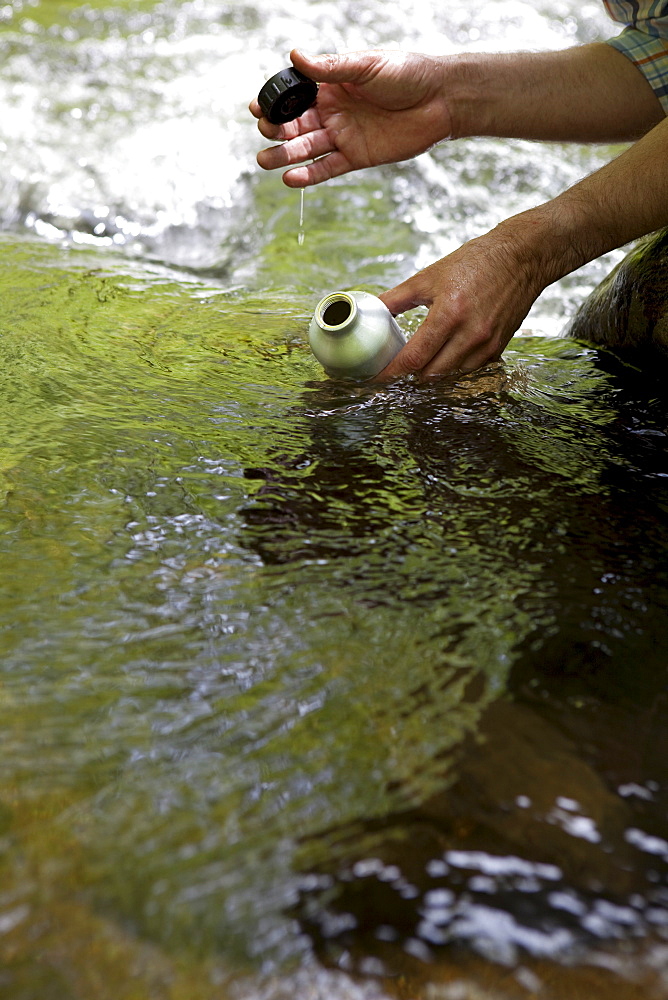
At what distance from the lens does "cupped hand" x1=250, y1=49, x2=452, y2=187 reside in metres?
2.83

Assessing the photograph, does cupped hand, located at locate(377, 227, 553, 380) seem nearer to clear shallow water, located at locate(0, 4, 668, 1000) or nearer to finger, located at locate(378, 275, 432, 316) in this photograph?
finger, located at locate(378, 275, 432, 316)

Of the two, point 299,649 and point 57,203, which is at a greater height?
point 57,203

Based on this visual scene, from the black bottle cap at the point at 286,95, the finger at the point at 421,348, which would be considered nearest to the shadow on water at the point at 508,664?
the finger at the point at 421,348

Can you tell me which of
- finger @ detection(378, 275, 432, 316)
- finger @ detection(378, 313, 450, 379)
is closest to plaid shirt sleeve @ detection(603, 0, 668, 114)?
finger @ detection(378, 275, 432, 316)

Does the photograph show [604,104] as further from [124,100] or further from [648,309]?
[124,100]

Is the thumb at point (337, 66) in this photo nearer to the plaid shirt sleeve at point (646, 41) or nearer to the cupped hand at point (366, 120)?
the cupped hand at point (366, 120)

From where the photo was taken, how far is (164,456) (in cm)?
209

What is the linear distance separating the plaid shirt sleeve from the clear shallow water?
3.01ft

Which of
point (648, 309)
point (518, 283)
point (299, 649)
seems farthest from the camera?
point (648, 309)

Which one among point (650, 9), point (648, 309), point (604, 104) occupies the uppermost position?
point (650, 9)

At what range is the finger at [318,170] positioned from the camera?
3045 millimetres

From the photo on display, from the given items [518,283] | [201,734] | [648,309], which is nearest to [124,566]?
[201,734]

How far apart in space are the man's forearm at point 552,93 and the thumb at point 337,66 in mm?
301

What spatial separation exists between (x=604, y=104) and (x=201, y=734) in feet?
8.72
